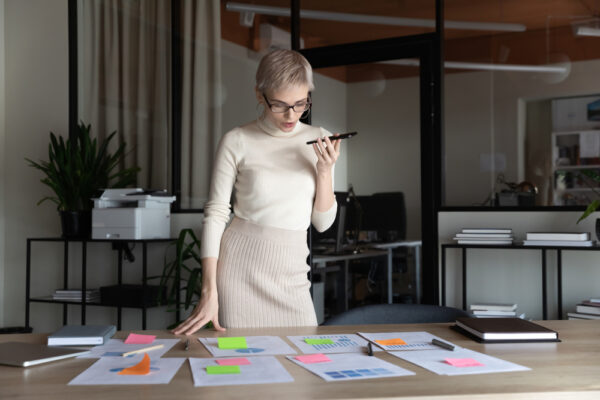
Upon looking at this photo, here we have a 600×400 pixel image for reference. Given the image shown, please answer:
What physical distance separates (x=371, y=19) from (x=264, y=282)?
2.75m

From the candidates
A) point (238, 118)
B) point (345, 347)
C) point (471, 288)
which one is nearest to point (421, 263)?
point (471, 288)

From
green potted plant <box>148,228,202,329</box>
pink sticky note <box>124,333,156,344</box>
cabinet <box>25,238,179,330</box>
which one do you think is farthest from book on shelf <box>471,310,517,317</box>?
pink sticky note <box>124,333,156,344</box>

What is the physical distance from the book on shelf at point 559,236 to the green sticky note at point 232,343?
240cm

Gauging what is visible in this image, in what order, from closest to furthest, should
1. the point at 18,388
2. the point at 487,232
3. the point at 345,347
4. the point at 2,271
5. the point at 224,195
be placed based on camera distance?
the point at 18,388, the point at 345,347, the point at 224,195, the point at 487,232, the point at 2,271

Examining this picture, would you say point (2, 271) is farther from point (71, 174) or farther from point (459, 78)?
point (459, 78)

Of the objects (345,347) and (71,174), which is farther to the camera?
(71,174)

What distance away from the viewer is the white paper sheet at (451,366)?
1.32 m

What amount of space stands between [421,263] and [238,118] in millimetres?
1661

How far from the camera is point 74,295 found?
4.48 metres

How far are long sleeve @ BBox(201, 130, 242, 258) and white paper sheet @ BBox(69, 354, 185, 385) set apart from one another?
0.57 meters

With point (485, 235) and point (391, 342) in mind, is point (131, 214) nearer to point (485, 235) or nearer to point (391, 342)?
point (485, 235)

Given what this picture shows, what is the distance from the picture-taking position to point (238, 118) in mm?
4555

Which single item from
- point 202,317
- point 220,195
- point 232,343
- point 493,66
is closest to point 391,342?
point 232,343

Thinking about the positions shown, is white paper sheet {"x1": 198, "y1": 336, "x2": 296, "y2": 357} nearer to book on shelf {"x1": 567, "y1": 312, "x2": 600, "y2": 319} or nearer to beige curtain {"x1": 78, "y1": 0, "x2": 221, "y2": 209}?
book on shelf {"x1": 567, "y1": 312, "x2": 600, "y2": 319}
